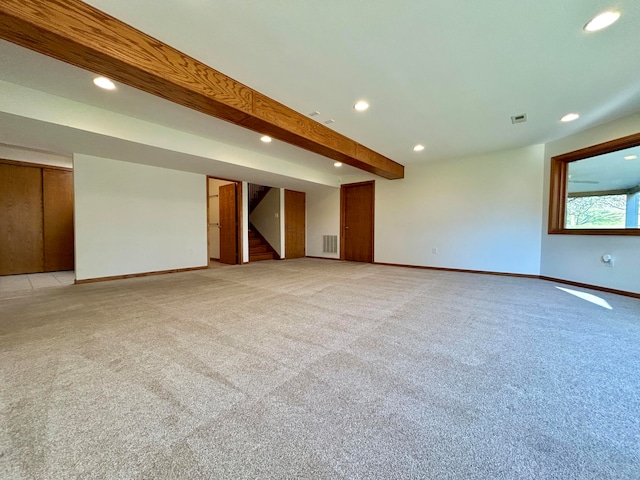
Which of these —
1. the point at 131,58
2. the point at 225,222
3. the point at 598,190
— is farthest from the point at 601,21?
the point at 225,222

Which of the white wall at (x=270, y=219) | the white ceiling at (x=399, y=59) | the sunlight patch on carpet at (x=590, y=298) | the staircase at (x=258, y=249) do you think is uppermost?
the white ceiling at (x=399, y=59)

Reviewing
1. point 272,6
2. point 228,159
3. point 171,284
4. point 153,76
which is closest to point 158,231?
point 171,284

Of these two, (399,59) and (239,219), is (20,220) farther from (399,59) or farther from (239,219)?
(399,59)

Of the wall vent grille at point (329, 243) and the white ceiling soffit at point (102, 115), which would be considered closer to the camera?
the white ceiling soffit at point (102, 115)

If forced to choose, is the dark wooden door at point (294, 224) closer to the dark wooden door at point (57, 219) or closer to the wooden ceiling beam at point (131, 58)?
the wooden ceiling beam at point (131, 58)

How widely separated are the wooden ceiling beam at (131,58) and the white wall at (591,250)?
171 inches

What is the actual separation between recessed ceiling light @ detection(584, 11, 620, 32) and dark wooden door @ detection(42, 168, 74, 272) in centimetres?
837

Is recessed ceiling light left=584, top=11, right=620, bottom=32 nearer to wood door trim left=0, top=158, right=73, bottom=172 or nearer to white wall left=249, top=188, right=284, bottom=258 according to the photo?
white wall left=249, top=188, right=284, bottom=258

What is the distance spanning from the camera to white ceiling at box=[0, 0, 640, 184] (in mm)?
1736

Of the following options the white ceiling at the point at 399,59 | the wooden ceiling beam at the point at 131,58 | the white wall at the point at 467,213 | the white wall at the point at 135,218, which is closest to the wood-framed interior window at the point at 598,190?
the white wall at the point at 467,213

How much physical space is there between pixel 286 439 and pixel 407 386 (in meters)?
0.76

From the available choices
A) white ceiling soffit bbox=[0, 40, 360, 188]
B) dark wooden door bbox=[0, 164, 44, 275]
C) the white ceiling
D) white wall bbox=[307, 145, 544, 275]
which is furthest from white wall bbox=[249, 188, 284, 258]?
dark wooden door bbox=[0, 164, 44, 275]

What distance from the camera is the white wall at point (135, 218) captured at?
423 cm

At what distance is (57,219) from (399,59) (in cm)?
721
